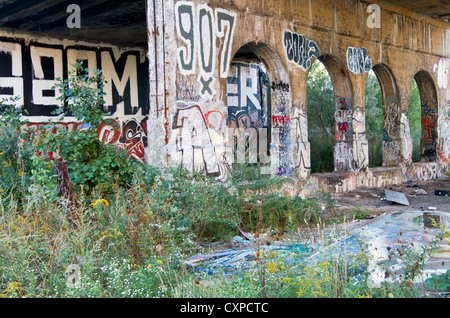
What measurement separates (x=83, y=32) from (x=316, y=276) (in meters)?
11.0

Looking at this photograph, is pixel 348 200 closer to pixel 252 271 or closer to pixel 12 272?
pixel 252 271

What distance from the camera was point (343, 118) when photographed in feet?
44.1

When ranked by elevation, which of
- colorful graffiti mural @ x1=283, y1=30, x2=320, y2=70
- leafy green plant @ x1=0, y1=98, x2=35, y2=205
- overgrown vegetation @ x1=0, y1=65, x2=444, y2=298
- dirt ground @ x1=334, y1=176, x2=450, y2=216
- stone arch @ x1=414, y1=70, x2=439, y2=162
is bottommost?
dirt ground @ x1=334, y1=176, x2=450, y2=216

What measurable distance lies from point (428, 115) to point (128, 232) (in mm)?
15086

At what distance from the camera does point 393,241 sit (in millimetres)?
6430

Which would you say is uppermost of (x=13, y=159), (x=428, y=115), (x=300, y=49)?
(x=300, y=49)

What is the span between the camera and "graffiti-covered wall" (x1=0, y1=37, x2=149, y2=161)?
12334 millimetres

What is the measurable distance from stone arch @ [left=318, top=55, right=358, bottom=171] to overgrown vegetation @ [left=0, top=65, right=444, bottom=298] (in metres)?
4.26

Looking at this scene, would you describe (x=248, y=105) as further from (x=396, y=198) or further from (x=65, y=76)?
(x=396, y=198)

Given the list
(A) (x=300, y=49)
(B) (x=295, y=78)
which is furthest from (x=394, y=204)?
(A) (x=300, y=49)

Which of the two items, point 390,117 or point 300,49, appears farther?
point 390,117

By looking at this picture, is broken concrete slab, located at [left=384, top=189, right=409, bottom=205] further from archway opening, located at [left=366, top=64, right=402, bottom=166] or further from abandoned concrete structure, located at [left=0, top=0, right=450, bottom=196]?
archway opening, located at [left=366, top=64, right=402, bottom=166]

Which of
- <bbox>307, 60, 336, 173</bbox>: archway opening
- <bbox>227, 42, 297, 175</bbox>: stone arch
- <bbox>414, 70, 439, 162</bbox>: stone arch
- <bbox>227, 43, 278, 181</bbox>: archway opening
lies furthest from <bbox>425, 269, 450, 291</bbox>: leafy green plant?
<bbox>414, 70, 439, 162</bbox>: stone arch
